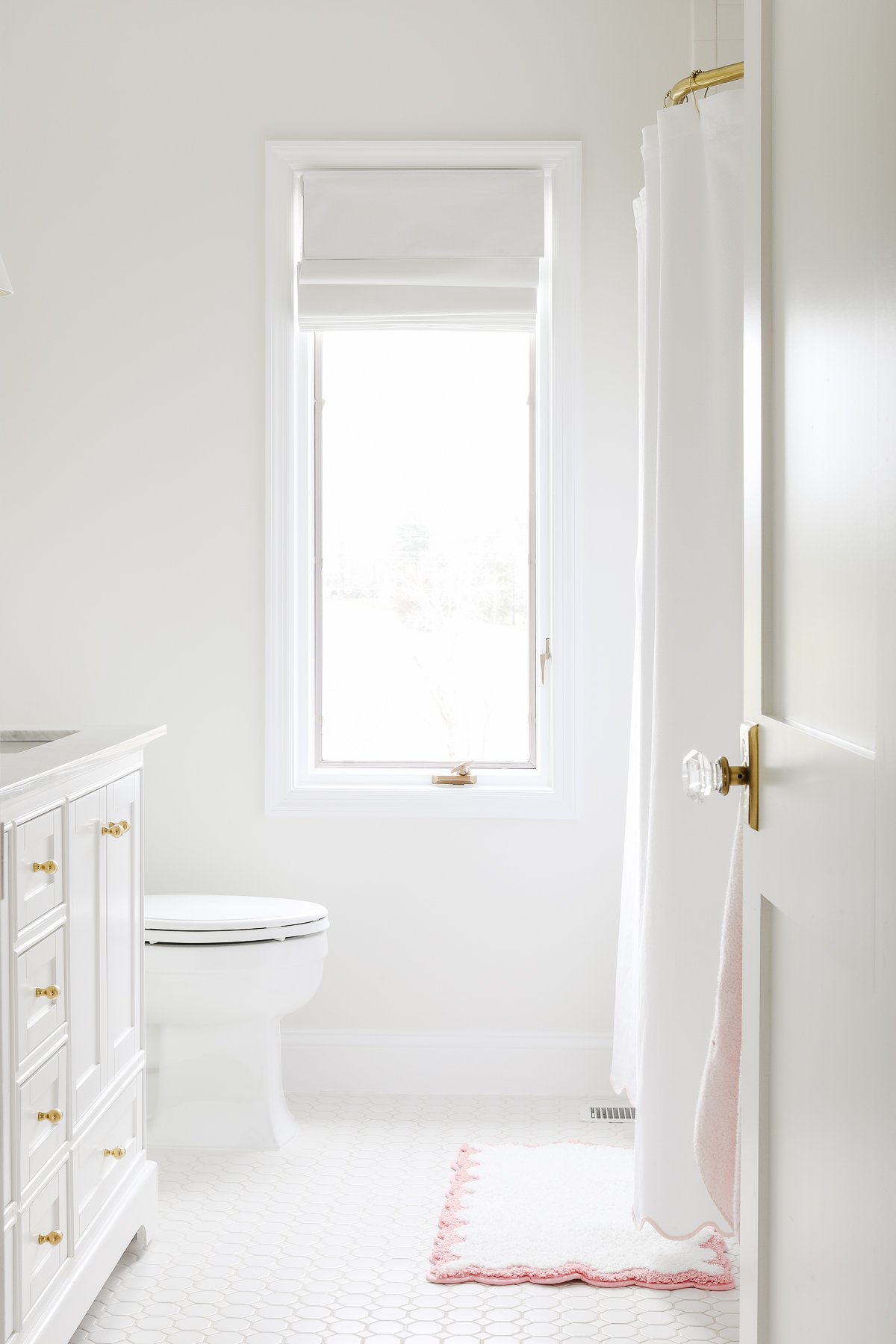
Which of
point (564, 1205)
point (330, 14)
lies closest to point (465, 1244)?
point (564, 1205)

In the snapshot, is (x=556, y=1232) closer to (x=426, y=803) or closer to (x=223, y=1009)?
(x=223, y=1009)

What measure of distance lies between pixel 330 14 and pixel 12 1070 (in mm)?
2509

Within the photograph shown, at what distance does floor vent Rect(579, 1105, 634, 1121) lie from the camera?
2818 millimetres

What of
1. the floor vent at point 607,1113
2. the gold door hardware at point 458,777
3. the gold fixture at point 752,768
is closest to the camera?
the gold fixture at point 752,768

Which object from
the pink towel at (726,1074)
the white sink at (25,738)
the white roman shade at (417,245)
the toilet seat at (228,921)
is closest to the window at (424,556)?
the white roman shade at (417,245)

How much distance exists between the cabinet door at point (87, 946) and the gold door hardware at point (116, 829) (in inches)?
0.4

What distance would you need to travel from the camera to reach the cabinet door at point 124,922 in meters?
1.99

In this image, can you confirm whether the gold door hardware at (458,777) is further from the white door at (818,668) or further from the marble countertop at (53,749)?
the white door at (818,668)

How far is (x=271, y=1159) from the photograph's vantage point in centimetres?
258

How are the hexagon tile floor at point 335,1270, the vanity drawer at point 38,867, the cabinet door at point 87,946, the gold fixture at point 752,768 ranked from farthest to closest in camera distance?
the hexagon tile floor at point 335,1270 → the cabinet door at point 87,946 → the vanity drawer at point 38,867 → the gold fixture at point 752,768

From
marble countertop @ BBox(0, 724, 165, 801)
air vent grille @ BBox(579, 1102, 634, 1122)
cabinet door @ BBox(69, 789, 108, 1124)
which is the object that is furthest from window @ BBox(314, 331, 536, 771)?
cabinet door @ BBox(69, 789, 108, 1124)

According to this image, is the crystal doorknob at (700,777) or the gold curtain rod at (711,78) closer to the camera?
the crystal doorknob at (700,777)

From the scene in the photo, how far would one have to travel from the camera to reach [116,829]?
1.98m

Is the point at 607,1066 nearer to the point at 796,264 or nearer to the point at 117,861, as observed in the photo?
the point at 117,861
